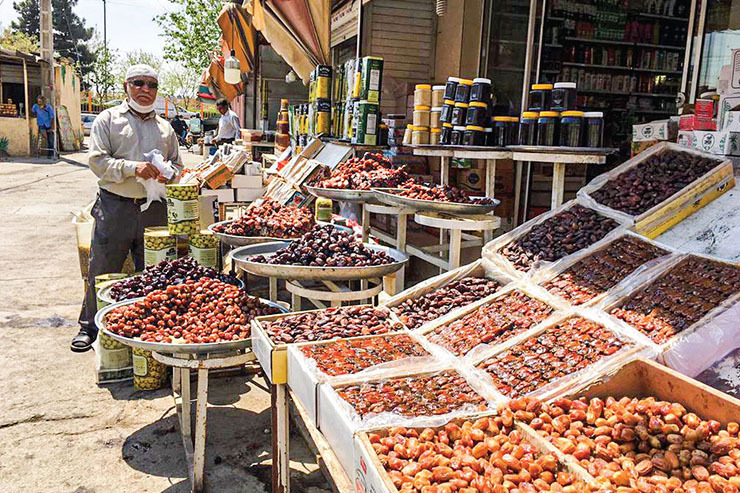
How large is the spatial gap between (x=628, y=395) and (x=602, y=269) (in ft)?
2.72

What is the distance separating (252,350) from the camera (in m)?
2.88

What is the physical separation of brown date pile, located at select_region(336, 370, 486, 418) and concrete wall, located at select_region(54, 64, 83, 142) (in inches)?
943

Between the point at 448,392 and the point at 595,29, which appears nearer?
the point at 448,392

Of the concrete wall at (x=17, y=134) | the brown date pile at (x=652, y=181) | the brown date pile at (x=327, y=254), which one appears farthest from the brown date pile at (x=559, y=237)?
the concrete wall at (x=17, y=134)

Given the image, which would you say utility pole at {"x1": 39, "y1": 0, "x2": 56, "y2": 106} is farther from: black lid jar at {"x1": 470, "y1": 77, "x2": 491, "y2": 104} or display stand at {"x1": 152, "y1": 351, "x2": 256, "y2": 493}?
display stand at {"x1": 152, "y1": 351, "x2": 256, "y2": 493}

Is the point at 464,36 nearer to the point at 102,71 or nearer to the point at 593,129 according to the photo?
the point at 593,129

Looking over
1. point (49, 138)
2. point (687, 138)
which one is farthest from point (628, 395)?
point (49, 138)

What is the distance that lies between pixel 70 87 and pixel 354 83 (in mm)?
23749

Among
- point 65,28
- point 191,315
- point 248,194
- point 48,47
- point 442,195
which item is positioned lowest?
point 191,315

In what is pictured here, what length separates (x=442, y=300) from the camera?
310cm

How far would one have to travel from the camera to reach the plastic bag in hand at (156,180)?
4.44 meters

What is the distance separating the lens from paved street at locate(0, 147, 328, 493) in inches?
120

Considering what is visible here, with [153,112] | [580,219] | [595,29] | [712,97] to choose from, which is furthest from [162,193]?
[595,29]

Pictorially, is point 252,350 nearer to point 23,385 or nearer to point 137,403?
point 137,403
